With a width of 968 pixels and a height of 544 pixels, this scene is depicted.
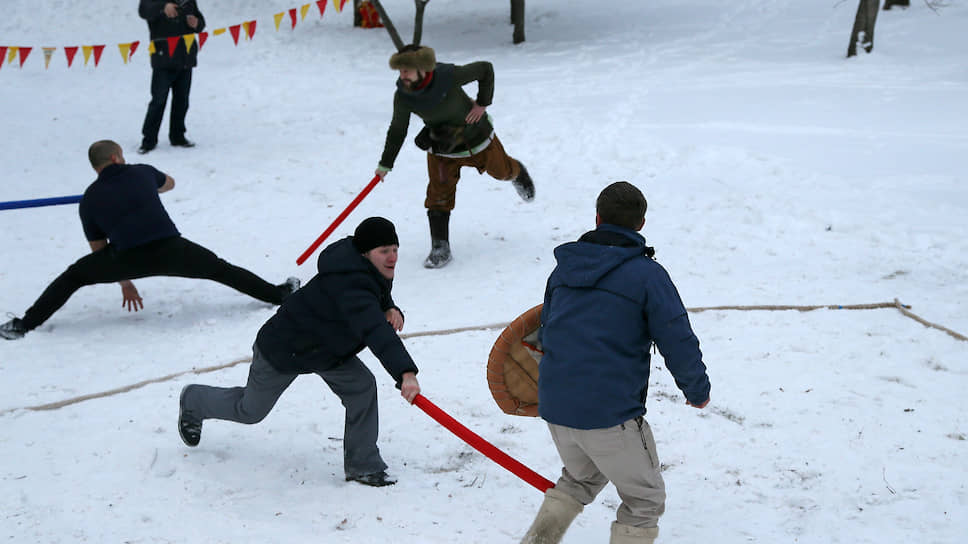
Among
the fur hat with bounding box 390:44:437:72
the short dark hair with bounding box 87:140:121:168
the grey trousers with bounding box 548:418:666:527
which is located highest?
the fur hat with bounding box 390:44:437:72

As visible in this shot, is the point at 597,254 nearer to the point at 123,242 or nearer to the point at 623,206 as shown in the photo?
the point at 623,206

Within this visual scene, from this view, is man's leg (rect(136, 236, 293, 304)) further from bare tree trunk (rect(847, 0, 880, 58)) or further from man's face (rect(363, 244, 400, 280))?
bare tree trunk (rect(847, 0, 880, 58))

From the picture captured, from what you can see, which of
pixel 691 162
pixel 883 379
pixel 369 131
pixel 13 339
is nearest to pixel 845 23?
pixel 691 162

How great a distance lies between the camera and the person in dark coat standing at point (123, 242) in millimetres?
5375

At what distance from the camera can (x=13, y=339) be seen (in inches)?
218

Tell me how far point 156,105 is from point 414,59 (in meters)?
4.50

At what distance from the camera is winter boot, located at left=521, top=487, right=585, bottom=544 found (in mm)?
2986

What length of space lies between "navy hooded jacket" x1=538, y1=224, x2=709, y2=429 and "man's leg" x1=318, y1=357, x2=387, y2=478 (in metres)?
1.12

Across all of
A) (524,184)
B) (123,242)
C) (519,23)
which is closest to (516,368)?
(123,242)

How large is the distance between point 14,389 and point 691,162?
564cm

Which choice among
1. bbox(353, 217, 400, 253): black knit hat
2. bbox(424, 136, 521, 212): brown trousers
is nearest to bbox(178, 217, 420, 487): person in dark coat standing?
bbox(353, 217, 400, 253): black knit hat

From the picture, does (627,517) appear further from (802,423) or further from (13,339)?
(13,339)

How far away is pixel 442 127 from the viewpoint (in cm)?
610

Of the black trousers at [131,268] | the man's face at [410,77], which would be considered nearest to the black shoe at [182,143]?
the black trousers at [131,268]
